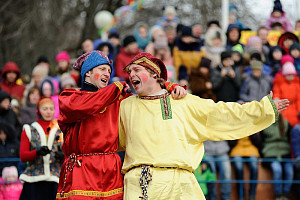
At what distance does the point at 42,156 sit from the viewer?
27.0 ft

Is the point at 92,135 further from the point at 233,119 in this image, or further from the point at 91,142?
the point at 233,119

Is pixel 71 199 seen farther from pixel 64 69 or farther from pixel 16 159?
pixel 64 69

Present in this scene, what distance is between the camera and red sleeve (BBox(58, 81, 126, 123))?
6.39m

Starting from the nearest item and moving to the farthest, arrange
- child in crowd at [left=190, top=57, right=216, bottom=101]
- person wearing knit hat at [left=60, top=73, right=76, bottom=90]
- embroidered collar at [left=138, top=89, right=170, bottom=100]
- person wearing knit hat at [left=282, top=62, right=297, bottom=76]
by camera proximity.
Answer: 1. embroidered collar at [left=138, top=89, right=170, bottom=100]
2. child in crowd at [left=190, top=57, right=216, bottom=101]
3. person wearing knit hat at [left=60, top=73, right=76, bottom=90]
4. person wearing knit hat at [left=282, top=62, right=297, bottom=76]

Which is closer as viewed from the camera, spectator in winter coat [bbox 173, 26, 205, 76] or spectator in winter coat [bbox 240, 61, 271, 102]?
spectator in winter coat [bbox 240, 61, 271, 102]

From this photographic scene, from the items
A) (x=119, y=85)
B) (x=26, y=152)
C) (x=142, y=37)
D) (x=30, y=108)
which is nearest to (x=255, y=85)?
(x=142, y=37)

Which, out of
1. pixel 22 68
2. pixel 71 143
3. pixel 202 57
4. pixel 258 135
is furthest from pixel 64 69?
pixel 22 68

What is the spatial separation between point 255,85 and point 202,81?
0.87 metres

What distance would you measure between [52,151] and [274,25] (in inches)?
277

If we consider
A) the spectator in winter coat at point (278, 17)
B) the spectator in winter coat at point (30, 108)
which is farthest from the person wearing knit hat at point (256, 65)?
the spectator in winter coat at point (30, 108)

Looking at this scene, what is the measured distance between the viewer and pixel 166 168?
21.0ft

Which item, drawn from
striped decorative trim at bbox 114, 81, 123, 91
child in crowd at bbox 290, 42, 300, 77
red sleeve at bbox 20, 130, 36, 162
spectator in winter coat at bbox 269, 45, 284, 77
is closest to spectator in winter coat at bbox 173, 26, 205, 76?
spectator in winter coat at bbox 269, 45, 284, 77

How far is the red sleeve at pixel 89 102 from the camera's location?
639 cm

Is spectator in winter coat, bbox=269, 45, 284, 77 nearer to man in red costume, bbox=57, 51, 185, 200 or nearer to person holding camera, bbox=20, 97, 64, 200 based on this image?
person holding camera, bbox=20, 97, 64, 200
